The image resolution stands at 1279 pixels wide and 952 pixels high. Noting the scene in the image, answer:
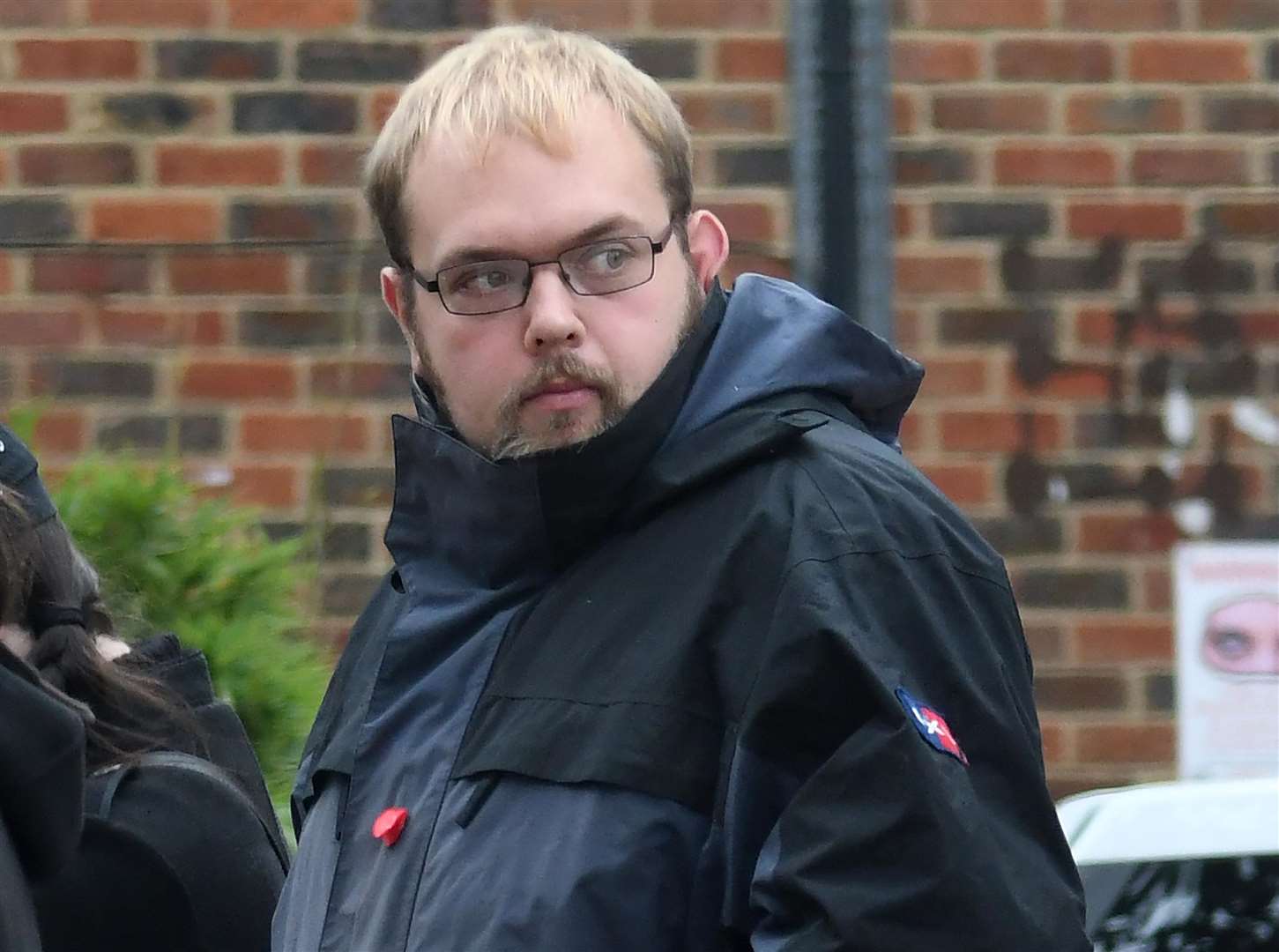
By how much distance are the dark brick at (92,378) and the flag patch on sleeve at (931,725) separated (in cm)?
297

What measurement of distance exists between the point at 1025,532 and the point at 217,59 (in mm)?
1797

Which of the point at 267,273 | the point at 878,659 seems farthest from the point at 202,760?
the point at 267,273

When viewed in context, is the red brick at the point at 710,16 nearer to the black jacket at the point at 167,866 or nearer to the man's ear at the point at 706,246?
the black jacket at the point at 167,866

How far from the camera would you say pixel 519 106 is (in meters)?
1.75

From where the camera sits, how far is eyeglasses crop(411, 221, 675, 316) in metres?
1.76

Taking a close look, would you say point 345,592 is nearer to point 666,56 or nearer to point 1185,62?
point 666,56

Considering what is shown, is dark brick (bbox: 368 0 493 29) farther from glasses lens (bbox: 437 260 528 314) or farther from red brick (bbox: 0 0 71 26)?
glasses lens (bbox: 437 260 528 314)

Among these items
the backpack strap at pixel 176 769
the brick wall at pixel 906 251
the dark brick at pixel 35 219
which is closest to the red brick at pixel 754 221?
the brick wall at pixel 906 251

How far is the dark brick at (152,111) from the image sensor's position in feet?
13.9

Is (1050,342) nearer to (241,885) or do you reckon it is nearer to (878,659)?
(241,885)

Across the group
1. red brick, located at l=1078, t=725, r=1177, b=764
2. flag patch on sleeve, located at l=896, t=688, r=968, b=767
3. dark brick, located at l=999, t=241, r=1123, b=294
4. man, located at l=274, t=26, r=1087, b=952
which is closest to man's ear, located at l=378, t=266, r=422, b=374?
man, located at l=274, t=26, r=1087, b=952

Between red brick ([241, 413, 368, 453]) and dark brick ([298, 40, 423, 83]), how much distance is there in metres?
0.65

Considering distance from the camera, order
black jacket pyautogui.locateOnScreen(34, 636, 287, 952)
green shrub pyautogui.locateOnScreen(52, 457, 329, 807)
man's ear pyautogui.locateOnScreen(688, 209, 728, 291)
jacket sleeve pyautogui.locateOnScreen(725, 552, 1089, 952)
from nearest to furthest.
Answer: jacket sleeve pyautogui.locateOnScreen(725, 552, 1089, 952), man's ear pyautogui.locateOnScreen(688, 209, 728, 291), black jacket pyautogui.locateOnScreen(34, 636, 287, 952), green shrub pyautogui.locateOnScreen(52, 457, 329, 807)

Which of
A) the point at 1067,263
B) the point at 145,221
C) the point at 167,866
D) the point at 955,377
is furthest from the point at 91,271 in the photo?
the point at 167,866
